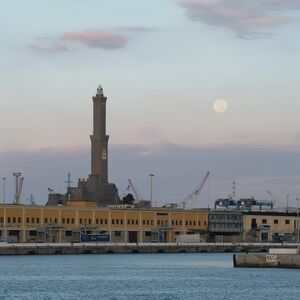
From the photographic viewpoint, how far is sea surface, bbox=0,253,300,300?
367ft

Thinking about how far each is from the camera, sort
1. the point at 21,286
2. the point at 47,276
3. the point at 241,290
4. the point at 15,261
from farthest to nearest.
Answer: the point at 15,261
the point at 47,276
the point at 21,286
the point at 241,290

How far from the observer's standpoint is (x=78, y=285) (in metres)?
127

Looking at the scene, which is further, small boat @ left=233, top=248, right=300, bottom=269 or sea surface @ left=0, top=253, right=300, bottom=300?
small boat @ left=233, top=248, right=300, bottom=269

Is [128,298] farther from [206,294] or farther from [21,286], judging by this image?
[21,286]

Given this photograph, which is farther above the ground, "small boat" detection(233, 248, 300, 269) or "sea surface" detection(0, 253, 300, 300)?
"small boat" detection(233, 248, 300, 269)

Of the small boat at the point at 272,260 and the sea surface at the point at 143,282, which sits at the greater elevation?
the small boat at the point at 272,260

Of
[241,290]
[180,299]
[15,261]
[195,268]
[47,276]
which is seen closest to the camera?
[180,299]

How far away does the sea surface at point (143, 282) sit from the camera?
111750mm

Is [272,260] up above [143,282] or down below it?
above

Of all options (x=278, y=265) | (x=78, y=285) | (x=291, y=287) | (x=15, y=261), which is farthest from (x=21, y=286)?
(x=15, y=261)

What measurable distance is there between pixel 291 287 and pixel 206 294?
12702 mm

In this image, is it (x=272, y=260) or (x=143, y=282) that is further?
(x=272, y=260)

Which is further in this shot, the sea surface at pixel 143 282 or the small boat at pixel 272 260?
the small boat at pixel 272 260

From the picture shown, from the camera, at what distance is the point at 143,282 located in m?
132
